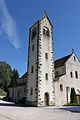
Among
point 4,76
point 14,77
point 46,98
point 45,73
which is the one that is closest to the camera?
point 46,98

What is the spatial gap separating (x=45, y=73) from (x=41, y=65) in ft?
5.02

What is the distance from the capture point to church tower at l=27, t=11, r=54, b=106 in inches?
873

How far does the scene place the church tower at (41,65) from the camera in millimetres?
22172

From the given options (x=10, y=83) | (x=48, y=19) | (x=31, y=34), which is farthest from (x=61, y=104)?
(x=10, y=83)

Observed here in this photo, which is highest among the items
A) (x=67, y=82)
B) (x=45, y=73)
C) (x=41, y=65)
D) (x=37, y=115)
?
(x=41, y=65)

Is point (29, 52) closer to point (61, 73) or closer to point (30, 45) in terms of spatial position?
point (30, 45)

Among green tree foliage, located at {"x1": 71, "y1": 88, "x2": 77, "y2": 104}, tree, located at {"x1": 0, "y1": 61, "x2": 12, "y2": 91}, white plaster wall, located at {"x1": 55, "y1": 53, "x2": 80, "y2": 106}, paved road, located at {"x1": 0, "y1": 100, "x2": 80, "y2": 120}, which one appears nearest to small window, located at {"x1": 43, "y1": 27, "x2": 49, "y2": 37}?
white plaster wall, located at {"x1": 55, "y1": 53, "x2": 80, "y2": 106}

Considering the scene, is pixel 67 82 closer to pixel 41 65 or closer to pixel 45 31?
pixel 41 65

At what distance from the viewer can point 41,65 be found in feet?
76.2

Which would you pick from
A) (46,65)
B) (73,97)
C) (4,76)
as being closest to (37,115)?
(46,65)

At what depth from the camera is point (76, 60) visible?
31312mm

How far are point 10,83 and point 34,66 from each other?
31190mm

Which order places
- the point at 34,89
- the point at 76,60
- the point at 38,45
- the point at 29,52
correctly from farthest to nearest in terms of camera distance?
the point at 76,60, the point at 29,52, the point at 38,45, the point at 34,89

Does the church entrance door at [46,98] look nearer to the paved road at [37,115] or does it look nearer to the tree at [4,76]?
the paved road at [37,115]
